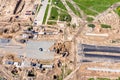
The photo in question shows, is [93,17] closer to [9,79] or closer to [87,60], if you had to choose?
[87,60]

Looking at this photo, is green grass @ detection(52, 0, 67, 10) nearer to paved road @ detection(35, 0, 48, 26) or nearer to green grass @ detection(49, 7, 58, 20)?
green grass @ detection(49, 7, 58, 20)

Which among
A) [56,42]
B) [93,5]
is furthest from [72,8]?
[56,42]

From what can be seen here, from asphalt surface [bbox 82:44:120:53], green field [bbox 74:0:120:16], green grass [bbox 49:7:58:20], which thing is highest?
green field [bbox 74:0:120:16]

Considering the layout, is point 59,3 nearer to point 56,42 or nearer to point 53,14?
point 53,14

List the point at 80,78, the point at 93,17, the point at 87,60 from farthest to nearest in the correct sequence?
the point at 93,17 → the point at 87,60 → the point at 80,78

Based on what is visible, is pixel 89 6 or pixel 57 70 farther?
pixel 89 6

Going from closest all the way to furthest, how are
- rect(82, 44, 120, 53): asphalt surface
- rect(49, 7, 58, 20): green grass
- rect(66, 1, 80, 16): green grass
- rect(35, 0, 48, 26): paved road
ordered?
rect(82, 44, 120, 53): asphalt surface, rect(35, 0, 48, 26): paved road, rect(49, 7, 58, 20): green grass, rect(66, 1, 80, 16): green grass

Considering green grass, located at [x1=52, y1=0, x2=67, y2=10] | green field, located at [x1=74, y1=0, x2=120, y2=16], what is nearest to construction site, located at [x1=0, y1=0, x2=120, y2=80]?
green grass, located at [x1=52, y1=0, x2=67, y2=10]

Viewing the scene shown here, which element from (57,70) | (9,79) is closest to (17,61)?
(9,79)

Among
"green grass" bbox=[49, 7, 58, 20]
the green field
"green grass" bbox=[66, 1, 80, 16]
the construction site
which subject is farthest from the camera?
the green field

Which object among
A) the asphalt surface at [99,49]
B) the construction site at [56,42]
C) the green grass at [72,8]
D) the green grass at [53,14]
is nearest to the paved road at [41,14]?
the construction site at [56,42]
